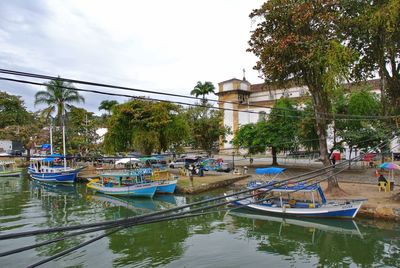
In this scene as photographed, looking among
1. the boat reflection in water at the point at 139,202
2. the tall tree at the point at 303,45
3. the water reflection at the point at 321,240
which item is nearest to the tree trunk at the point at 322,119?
the tall tree at the point at 303,45

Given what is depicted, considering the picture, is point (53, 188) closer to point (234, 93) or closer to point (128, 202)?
point (128, 202)

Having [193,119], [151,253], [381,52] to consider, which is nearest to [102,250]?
[151,253]

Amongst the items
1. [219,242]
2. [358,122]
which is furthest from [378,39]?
[358,122]

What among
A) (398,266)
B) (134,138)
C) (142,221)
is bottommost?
(398,266)

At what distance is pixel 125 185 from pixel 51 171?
494 inches

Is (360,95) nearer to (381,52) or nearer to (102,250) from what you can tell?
(381,52)

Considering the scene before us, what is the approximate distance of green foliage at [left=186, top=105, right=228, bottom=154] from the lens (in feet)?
Result: 137

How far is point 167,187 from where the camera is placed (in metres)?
24.0

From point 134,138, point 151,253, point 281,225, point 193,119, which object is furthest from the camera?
point 193,119

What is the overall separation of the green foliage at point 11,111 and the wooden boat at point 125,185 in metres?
36.1

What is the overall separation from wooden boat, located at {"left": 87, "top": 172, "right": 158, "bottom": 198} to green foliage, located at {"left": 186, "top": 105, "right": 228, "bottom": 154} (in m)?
16.9

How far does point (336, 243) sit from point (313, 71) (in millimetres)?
8427

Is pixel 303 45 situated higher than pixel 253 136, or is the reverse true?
pixel 303 45

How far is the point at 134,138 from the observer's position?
30.1 metres
